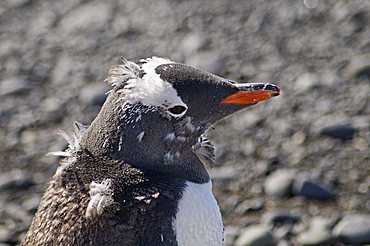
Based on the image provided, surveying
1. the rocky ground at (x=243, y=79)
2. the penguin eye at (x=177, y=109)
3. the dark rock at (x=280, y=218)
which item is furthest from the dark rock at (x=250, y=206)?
the penguin eye at (x=177, y=109)

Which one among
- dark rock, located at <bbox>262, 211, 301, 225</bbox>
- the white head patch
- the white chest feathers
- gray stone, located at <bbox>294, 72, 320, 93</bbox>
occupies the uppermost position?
the white head patch

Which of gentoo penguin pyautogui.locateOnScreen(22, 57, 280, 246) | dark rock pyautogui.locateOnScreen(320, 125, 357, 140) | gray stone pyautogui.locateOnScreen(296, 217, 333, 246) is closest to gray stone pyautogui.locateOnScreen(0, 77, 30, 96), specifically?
dark rock pyautogui.locateOnScreen(320, 125, 357, 140)

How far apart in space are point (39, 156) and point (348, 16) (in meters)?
2.27

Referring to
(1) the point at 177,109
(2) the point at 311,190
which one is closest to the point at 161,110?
(1) the point at 177,109

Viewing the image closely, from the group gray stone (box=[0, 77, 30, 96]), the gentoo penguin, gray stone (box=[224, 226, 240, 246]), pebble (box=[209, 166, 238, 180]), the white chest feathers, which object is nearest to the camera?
the gentoo penguin

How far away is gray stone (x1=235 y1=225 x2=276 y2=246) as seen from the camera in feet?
14.9

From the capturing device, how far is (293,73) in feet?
19.2

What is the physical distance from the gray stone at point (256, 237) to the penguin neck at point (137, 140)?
49.3 inches

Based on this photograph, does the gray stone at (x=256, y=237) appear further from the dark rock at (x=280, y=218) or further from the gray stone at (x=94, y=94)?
the gray stone at (x=94, y=94)

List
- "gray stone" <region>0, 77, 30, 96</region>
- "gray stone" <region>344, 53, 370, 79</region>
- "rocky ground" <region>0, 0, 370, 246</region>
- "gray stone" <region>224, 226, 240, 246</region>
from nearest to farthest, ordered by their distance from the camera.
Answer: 1. "gray stone" <region>224, 226, 240, 246</region>
2. "rocky ground" <region>0, 0, 370, 246</region>
3. "gray stone" <region>344, 53, 370, 79</region>
4. "gray stone" <region>0, 77, 30, 96</region>

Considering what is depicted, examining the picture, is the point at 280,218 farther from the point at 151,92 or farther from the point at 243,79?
the point at 151,92

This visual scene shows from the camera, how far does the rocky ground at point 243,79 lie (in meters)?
4.80

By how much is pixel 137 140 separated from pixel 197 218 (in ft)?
1.12

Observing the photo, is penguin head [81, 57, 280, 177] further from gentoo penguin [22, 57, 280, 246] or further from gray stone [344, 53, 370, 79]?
gray stone [344, 53, 370, 79]
